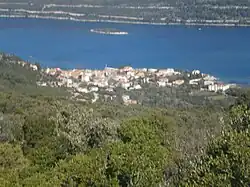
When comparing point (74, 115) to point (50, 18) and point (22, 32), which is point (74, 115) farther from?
point (50, 18)

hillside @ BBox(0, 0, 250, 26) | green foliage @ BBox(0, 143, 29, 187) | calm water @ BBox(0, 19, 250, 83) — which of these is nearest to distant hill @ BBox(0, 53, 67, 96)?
calm water @ BBox(0, 19, 250, 83)

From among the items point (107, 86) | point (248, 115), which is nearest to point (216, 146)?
point (248, 115)

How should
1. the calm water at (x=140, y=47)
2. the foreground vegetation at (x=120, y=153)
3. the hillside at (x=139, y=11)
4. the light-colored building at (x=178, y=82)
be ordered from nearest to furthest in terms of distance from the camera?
the foreground vegetation at (x=120, y=153)
the light-colored building at (x=178, y=82)
the calm water at (x=140, y=47)
the hillside at (x=139, y=11)

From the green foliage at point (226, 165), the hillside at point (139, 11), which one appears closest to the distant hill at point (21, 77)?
the green foliage at point (226, 165)

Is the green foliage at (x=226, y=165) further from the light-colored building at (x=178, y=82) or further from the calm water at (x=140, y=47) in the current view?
the calm water at (x=140, y=47)

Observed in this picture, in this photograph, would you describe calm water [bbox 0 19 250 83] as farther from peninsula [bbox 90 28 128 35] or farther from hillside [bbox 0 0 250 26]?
hillside [bbox 0 0 250 26]

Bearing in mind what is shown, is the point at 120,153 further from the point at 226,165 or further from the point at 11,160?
the point at 11,160
